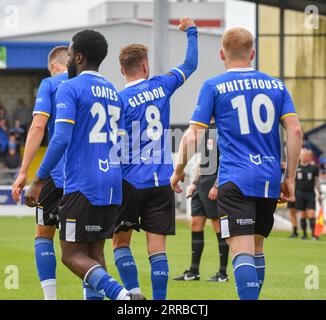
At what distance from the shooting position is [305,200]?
23938mm

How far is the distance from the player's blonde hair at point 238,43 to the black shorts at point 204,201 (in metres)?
5.12

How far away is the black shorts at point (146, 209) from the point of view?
31.1 ft

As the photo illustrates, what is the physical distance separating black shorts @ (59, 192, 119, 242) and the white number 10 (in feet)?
4.15

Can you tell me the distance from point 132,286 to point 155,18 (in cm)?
1876

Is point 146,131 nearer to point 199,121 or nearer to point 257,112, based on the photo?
point 199,121

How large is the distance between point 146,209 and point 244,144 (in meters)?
1.54

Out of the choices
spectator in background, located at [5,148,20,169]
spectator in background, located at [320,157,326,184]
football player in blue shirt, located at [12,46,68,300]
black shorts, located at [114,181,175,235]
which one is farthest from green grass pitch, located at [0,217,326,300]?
spectator in background, located at [5,148,20,169]

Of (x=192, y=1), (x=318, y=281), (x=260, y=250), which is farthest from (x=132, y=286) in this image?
(x=192, y=1)

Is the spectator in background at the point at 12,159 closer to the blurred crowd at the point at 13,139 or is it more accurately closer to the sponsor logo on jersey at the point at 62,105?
the blurred crowd at the point at 13,139

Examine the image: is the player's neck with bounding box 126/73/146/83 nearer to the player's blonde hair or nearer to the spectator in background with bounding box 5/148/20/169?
the player's blonde hair

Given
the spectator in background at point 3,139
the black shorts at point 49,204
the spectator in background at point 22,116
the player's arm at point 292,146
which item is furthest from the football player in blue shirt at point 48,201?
the spectator in background at point 22,116

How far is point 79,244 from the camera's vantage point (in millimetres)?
8094

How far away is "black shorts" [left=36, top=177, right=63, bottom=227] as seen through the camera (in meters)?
9.47
